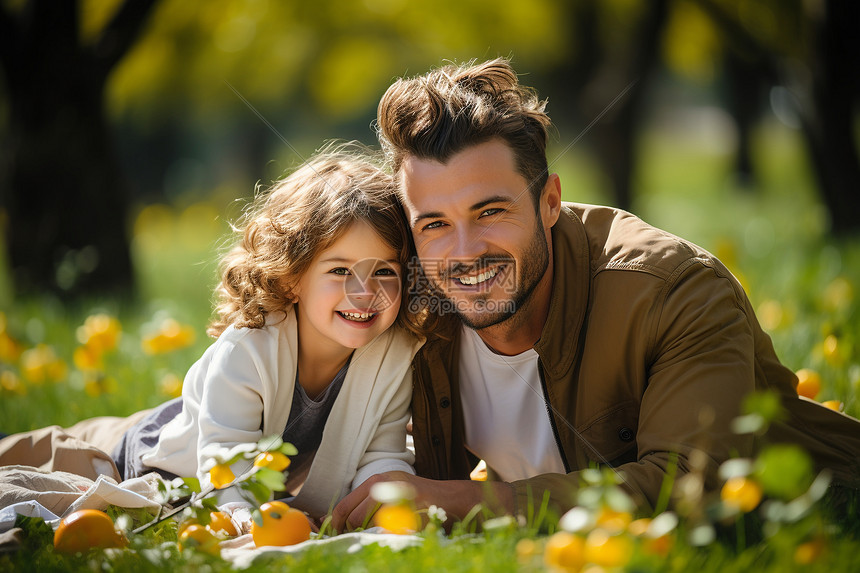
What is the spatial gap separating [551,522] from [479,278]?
99 cm

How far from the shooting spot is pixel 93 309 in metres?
6.90

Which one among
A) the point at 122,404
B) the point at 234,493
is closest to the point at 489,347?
the point at 234,493

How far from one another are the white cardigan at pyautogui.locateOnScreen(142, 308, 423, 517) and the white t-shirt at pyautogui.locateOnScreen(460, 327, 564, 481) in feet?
0.87

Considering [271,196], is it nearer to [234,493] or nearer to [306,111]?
[234,493]

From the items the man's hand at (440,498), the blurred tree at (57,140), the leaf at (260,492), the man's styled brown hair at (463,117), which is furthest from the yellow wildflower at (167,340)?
the blurred tree at (57,140)

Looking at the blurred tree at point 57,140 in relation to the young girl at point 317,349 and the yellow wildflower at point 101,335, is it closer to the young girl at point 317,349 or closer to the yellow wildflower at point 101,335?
the yellow wildflower at point 101,335

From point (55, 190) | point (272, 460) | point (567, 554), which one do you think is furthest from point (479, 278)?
point (55, 190)

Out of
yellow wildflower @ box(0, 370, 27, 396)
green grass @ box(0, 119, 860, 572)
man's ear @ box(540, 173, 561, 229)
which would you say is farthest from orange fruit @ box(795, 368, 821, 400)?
yellow wildflower @ box(0, 370, 27, 396)

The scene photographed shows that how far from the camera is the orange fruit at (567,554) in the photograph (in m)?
1.67

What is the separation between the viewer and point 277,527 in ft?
7.78

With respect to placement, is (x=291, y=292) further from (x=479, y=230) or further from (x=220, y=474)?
(x=220, y=474)

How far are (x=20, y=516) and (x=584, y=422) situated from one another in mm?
1941

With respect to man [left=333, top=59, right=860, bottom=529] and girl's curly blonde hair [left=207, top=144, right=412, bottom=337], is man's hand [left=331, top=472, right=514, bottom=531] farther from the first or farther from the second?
girl's curly blonde hair [left=207, top=144, right=412, bottom=337]

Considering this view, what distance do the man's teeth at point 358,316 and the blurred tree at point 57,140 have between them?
16.4ft
